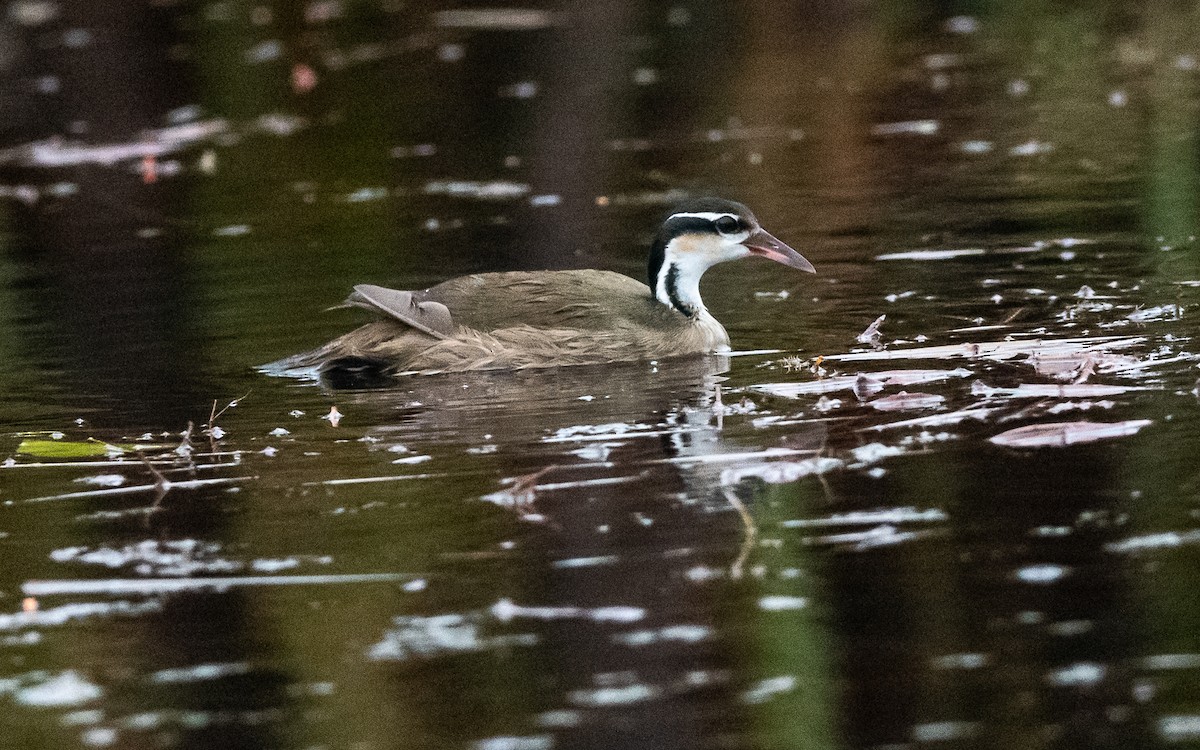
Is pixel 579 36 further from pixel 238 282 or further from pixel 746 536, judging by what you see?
pixel 746 536

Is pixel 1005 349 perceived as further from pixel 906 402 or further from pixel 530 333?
pixel 530 333

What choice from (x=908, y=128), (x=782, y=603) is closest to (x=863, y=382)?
(x=782, y=603)

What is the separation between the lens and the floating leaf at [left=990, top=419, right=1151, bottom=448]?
741cm

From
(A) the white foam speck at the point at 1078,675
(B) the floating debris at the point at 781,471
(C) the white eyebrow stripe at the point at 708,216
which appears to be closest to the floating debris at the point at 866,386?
(B) the floating debris at the point at 781,471

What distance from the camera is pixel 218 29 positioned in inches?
1017

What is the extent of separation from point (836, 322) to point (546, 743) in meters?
5.65

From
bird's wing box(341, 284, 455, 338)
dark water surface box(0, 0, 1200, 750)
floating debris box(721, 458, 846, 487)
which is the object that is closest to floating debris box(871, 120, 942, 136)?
dark water surface box(0, 0, 1200, 750)

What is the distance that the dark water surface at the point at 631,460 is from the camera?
537 cm

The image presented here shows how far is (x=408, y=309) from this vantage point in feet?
33.5

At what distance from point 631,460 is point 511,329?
8.62ft

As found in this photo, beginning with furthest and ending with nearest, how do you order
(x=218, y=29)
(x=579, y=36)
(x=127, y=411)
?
(x=218, y=29)
(x=579, y=36)
(x=127, y=411)

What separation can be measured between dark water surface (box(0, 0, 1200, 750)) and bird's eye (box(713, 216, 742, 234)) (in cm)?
54

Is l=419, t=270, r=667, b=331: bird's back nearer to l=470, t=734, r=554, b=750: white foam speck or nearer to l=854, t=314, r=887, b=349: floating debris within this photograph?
l=854, t=314, r=887, b=349: floating debris

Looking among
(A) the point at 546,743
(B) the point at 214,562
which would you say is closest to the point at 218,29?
(B) the point at 214,562
